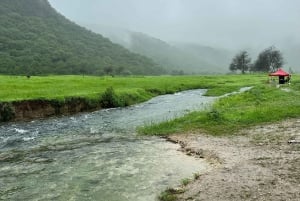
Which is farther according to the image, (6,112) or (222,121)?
(6,112)

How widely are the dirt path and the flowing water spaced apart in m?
1.59

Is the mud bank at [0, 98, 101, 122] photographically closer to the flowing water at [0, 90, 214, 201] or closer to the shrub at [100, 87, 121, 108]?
the shrub at [100, 87, 121, 108]

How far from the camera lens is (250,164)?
960 inches

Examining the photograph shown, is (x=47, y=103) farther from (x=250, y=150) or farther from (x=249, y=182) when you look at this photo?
(x=249, y=182)

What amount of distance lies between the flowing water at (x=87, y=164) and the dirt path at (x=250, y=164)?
159 cm

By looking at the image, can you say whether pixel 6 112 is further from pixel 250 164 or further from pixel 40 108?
pixel 250 164

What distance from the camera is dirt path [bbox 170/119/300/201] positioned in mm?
19391

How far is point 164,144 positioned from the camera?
3234cm

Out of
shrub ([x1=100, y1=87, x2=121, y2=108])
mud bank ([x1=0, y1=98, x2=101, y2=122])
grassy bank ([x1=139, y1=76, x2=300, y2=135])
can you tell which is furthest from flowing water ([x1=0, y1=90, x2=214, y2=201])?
shrub ([x1=100, y1=87, x2=121, y2=108])

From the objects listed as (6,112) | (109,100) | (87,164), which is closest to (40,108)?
(6,112)

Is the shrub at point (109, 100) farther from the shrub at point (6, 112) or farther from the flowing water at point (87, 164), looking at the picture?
the flowing water at point (87, 164)

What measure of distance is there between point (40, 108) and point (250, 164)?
36330 millimetres

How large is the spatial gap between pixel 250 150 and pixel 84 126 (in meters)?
21.2

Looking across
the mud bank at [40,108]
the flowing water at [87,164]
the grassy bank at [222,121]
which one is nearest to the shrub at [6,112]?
the mud bank at [40,108]
